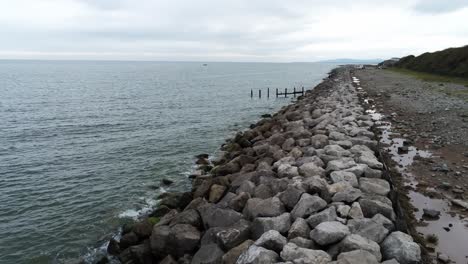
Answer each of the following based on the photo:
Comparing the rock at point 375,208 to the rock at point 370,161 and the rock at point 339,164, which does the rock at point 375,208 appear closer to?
the rock at point 339,164

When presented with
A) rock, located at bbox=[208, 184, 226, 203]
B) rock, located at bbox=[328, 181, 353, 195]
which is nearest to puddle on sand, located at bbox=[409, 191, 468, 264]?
rock, located at bbox=[328, 181, 353, 195]

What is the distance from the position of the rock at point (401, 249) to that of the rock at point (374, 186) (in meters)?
2.10

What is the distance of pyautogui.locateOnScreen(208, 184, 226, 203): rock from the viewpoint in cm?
1005

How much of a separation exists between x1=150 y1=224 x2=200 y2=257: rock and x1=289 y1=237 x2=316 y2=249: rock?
2501 mm

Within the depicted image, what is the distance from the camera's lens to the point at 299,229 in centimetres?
638

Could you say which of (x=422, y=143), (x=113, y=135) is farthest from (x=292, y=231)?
(x=113, y=135)

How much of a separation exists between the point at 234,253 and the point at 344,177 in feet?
12.6

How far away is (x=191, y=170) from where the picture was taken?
17.0 m

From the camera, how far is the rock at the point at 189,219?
832 centimetres

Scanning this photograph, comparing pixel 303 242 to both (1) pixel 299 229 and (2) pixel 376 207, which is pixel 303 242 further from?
(2) pixel 376 207

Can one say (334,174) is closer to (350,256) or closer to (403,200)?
(403,200)

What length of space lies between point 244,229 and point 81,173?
12490 mm

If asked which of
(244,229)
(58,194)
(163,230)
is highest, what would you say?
(244,229)

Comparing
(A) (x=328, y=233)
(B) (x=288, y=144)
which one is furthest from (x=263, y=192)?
(B) (x=288, y=144)
